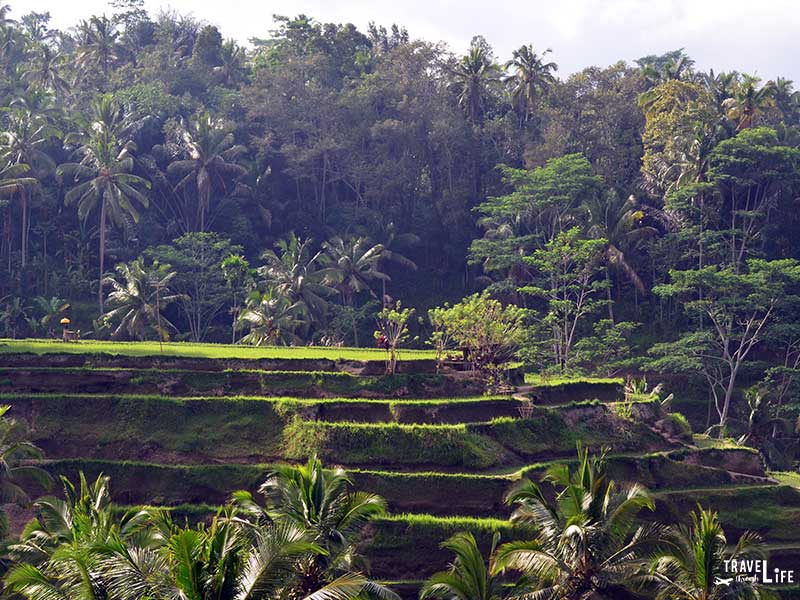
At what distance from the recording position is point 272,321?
1978 inches

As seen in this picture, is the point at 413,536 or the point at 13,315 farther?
the point at 13,315

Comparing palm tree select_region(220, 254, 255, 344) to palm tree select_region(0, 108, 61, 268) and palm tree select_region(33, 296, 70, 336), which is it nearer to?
palm tree select_region(33, 296, 70, 336)

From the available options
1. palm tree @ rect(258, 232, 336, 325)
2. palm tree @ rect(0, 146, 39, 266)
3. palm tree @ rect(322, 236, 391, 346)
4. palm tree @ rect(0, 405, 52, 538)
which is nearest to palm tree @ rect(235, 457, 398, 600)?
palm tree @ rect(0, 405, 52, 538)

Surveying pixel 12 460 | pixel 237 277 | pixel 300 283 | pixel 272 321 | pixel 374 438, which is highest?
pixel 237 277

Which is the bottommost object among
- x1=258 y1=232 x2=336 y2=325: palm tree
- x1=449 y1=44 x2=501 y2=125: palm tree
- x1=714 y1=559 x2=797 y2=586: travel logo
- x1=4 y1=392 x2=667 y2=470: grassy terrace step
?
x1=714 y1=559 x2=797 y2=586: travel logo

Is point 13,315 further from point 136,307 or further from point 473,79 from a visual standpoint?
point 473,79

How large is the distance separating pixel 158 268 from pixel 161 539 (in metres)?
38.5

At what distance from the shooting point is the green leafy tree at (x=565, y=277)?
53.8 metres

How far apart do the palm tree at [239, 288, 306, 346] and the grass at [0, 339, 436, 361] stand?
18.6 feet

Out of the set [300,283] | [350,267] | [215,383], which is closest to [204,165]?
[350,267]

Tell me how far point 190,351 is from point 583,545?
19769 mm

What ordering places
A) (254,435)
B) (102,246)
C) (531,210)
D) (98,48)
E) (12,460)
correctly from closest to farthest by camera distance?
1. (12,460)
2. (254,435)
3. (102,246)
4. (531,210)
5. (98,48)

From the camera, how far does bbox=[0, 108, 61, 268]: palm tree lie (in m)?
59.9

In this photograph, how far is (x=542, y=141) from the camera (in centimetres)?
6800
